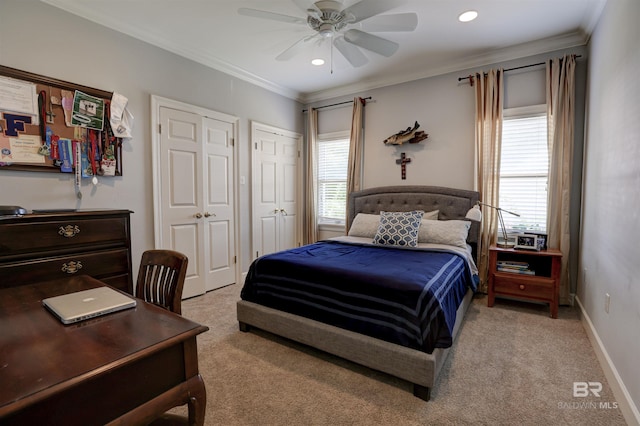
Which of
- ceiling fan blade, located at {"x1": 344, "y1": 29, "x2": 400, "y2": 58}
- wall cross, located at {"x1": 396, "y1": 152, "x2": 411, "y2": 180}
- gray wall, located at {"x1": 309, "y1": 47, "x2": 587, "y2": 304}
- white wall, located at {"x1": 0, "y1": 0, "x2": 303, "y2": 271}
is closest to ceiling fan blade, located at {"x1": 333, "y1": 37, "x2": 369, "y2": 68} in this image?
ceiling fan blade, located at {"x1": 344, "y1": 29, "x2": 400, "y2": 58}

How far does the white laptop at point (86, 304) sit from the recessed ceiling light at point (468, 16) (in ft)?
11.1

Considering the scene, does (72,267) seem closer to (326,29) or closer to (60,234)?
(60,234)

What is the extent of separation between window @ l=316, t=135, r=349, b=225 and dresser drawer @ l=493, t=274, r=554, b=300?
7.72 feet

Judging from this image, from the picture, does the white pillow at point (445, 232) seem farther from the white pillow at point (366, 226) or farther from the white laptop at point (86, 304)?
the white laptop at point (86, 304)

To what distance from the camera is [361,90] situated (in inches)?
183

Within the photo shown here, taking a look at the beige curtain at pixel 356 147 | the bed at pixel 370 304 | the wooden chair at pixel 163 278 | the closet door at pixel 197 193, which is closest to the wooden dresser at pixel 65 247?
the closet door at pixel 197 193

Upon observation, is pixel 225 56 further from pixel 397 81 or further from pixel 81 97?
pixel 397 81

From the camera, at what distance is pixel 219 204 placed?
→ 157 inches

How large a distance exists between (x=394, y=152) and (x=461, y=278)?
2287 mm

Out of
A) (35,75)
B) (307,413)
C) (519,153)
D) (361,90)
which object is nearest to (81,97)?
(35,75)

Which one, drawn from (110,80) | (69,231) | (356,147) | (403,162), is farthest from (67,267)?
(403,162)

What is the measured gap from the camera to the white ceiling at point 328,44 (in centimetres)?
271

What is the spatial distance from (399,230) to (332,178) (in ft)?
6.40

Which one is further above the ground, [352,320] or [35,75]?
[35,75]
